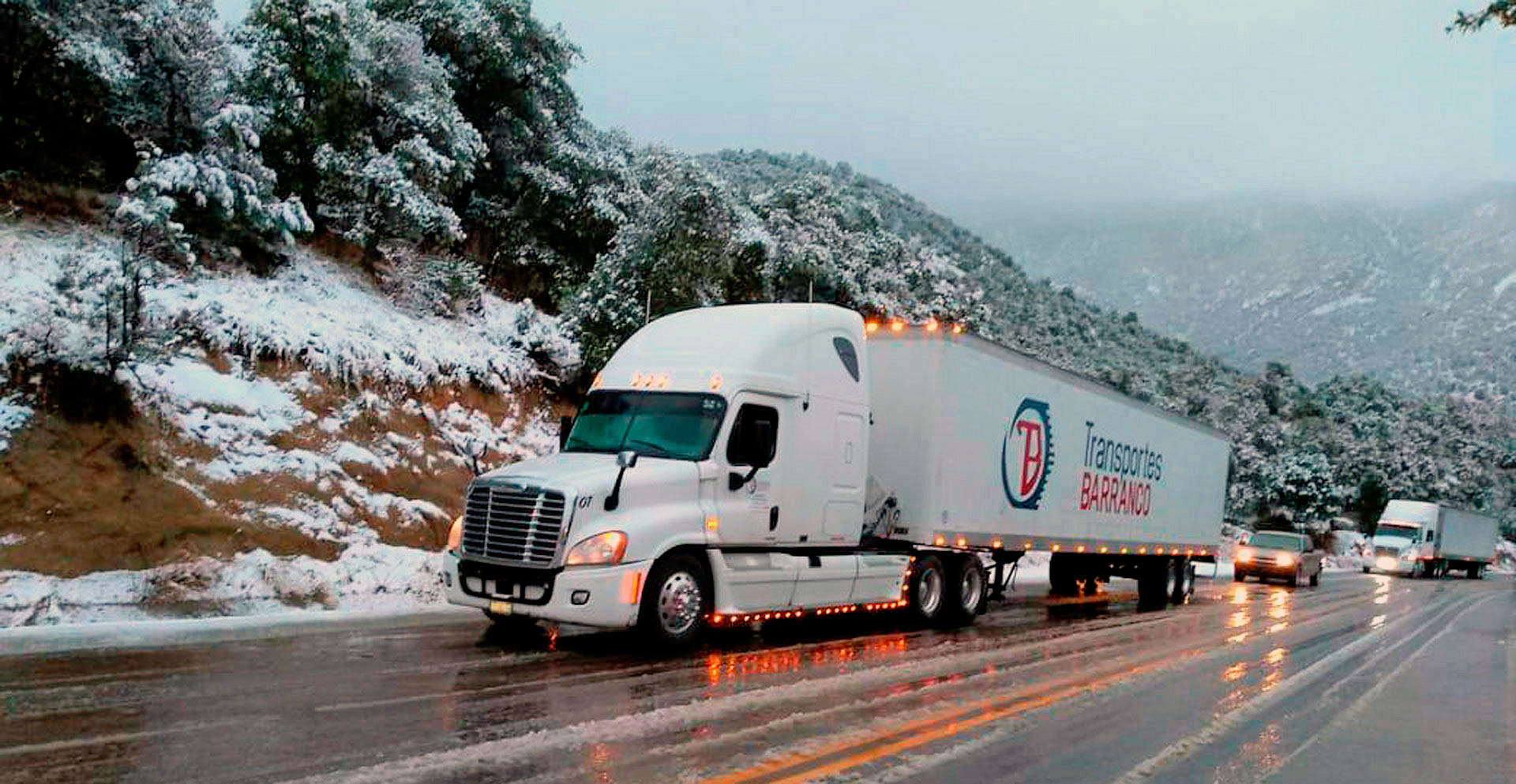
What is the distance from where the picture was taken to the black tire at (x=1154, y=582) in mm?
21453

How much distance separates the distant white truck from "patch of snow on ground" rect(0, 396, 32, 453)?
5125cm

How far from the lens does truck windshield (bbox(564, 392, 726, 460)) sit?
449 inches

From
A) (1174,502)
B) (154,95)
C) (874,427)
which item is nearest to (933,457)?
(874,427)

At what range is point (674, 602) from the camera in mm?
10922

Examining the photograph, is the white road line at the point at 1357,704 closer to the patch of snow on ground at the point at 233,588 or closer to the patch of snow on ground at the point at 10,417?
the patch of snow on ground at the point at 233,588

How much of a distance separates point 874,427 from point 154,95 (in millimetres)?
14848

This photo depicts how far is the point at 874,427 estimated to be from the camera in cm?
1417

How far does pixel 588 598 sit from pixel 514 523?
102 cm

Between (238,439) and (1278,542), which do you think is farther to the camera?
(1278,542)

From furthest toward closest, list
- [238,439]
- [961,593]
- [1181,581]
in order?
[1181,581]
[238,439]
[961,593]

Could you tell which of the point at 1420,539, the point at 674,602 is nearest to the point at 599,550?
the point at 674,602

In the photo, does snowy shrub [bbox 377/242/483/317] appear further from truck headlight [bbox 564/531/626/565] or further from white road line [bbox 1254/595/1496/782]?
white road line [bbox 1254/595/1496/782]

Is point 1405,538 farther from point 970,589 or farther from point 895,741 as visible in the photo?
point 895,741

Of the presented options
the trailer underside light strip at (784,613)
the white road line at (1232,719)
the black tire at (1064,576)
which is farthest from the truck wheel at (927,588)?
the black tire at (1064,576)
